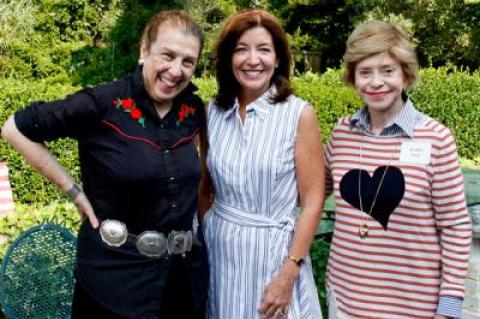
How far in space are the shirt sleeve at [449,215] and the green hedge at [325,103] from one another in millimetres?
3417

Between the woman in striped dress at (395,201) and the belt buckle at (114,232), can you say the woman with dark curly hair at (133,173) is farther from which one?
the woman in striped dress at (395,201)

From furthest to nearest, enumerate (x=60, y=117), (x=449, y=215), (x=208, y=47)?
1. (x=208, y=47)
2. (x=60, y=117)
3. (x=449, y=215)

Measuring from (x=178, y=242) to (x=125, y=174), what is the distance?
1.06 ft

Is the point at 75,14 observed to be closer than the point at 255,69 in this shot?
No

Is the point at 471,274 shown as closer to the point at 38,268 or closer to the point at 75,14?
the point at 38,268

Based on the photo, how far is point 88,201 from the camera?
219 centimetres

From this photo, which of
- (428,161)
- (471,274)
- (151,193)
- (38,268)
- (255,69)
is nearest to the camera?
(428,161)

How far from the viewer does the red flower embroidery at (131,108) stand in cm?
212

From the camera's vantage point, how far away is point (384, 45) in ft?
6.55

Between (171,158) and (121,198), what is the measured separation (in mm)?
221

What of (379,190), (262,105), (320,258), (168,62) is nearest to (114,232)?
(168,62)

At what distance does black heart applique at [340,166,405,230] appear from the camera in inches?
78.0

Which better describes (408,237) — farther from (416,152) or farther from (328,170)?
(328,170)

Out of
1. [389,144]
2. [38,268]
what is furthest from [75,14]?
[389,144]
